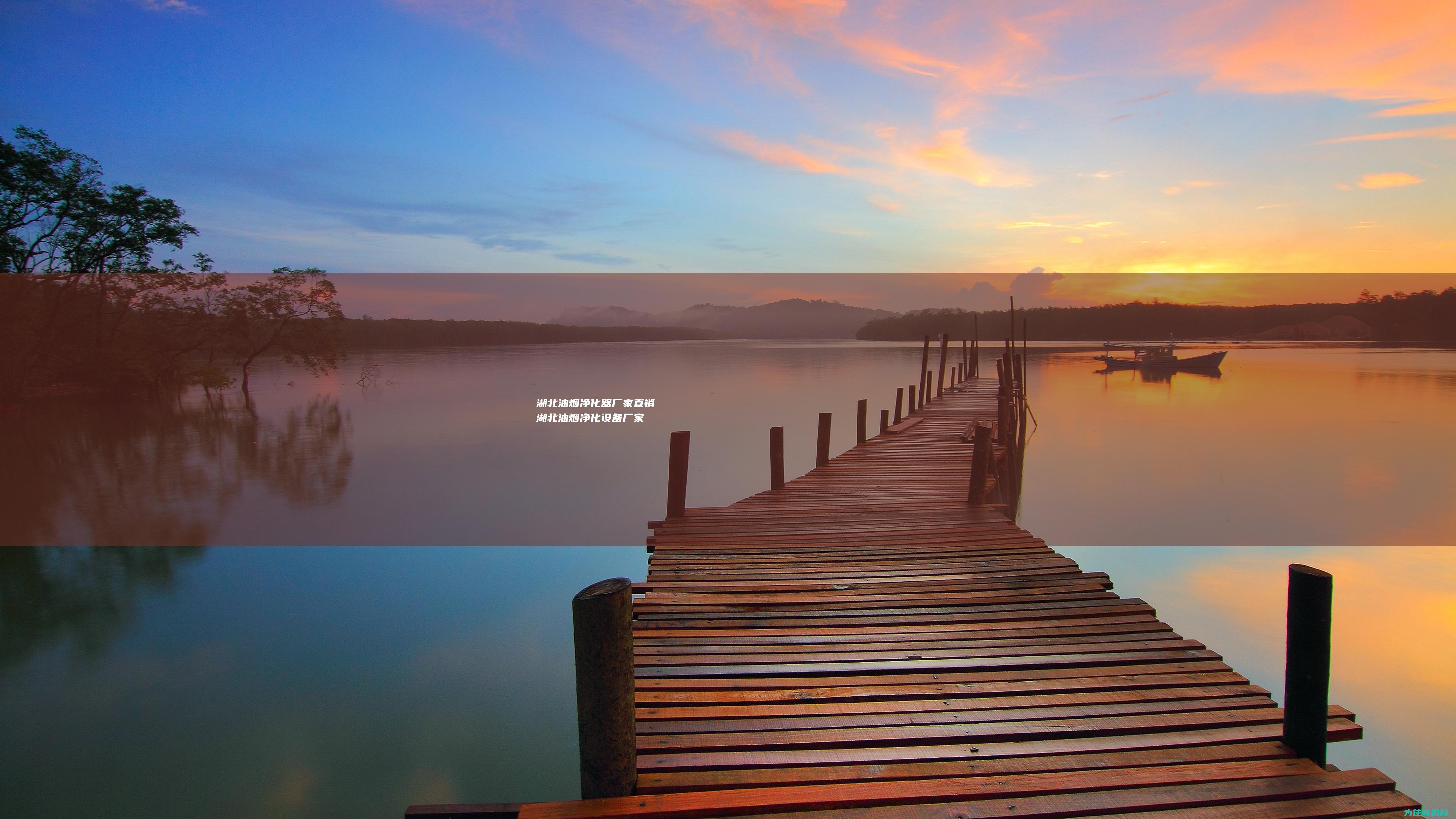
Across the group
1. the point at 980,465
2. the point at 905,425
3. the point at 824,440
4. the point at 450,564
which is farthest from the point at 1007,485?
the point at 450,564

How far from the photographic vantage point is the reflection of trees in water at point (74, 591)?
31.7 ft

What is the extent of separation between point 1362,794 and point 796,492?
5.79 metres

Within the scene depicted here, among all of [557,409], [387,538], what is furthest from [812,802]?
[557,409]

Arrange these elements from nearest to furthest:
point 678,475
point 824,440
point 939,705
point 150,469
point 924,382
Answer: point 939,705 < point 678,475 < point 824,440 < point 150,469 < point 924,382

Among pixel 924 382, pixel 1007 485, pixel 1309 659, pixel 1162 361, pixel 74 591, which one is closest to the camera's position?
pixel 1309 659

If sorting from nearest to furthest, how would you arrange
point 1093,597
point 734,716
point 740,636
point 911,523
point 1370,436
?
point 734,716 → point 740,636 → point 1093,597 → point 911,523 → point 1370,436

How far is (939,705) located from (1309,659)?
4.68 feet

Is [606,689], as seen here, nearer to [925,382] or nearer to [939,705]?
[939,705]

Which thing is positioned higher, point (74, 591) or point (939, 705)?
point (939, 705)

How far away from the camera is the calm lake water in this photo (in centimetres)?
671

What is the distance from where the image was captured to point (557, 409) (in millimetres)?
35625

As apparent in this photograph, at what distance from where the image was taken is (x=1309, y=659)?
2.63 meters

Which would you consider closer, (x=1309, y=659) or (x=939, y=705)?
(x=1309, y=659)

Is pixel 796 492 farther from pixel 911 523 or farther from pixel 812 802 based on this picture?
pixel 812 802
